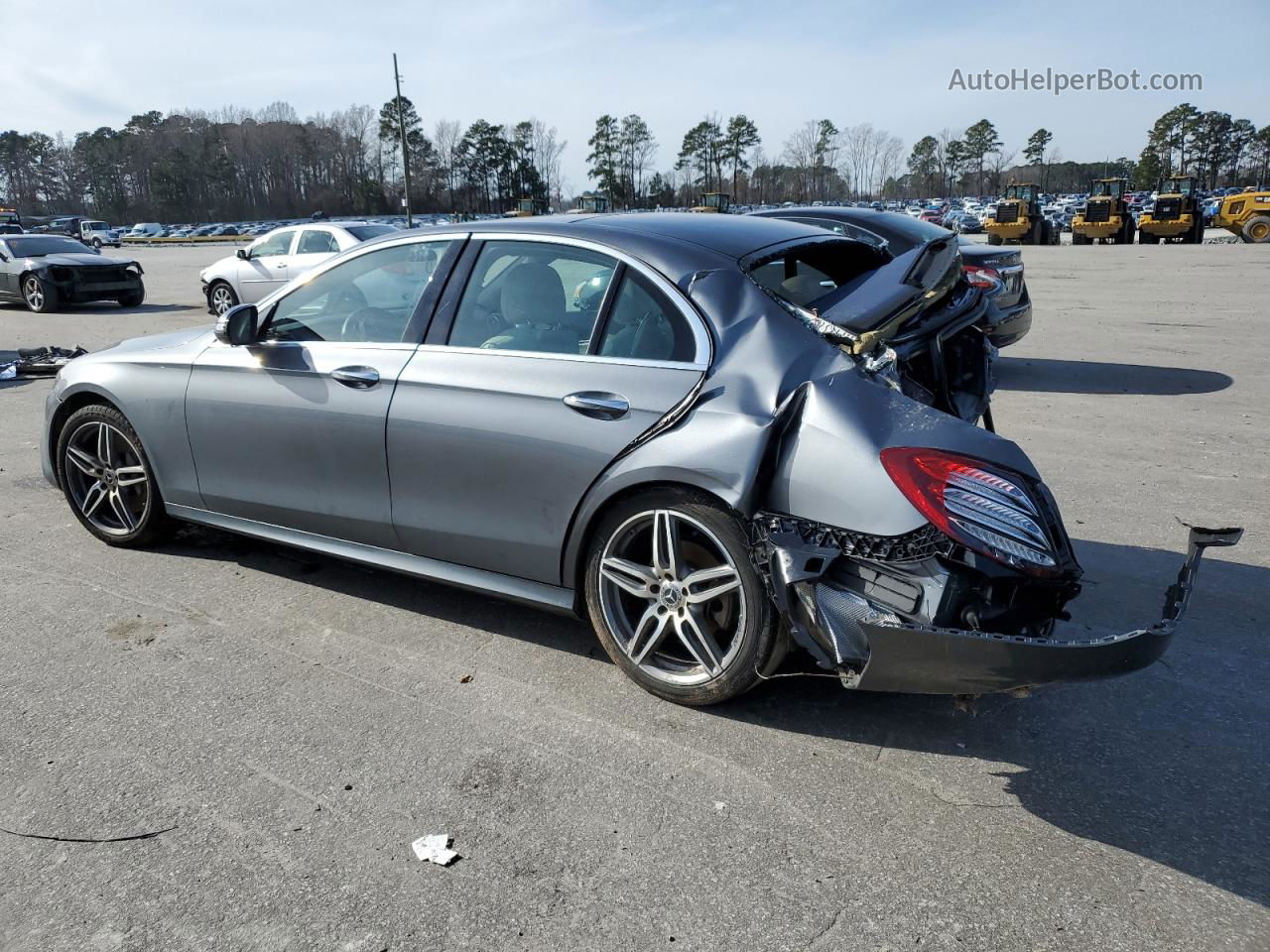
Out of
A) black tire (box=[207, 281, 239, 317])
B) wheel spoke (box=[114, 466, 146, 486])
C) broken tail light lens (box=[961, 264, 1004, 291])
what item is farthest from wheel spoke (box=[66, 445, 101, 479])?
black tire (box=[207, 281, 239, 317])

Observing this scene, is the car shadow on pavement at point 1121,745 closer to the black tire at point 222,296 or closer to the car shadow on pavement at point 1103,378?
the car shadow on pavement at point 1103,378

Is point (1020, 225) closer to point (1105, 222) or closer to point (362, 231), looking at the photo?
point (1105, 222)

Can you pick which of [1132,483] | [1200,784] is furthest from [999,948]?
[1132,483]

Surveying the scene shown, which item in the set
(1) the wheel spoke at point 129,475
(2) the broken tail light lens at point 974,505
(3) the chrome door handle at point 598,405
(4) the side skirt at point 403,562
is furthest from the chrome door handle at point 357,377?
(2) the broken tail light lens at point 974,505

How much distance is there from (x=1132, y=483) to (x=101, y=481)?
19.4 feet

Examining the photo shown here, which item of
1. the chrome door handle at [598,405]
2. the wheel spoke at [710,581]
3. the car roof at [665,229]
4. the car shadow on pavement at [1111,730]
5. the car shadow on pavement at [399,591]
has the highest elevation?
the car roof at [665,229]

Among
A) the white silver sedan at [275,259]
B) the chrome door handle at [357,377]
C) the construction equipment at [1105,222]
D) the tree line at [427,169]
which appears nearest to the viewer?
the chrome door handle at [357,377]

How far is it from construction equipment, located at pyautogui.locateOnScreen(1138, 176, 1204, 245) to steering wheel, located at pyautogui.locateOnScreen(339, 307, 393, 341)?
39.9 metres

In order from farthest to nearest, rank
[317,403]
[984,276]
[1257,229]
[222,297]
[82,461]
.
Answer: [1257,229]
[222,297]
[984,276]
[82,461]
[317,403]

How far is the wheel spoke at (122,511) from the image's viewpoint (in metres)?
4.88

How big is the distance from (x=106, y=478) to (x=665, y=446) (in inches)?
130

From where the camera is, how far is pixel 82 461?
495 cm

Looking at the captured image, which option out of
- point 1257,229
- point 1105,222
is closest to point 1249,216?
point 1257,229

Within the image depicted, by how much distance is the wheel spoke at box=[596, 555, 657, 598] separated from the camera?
3.32 m
